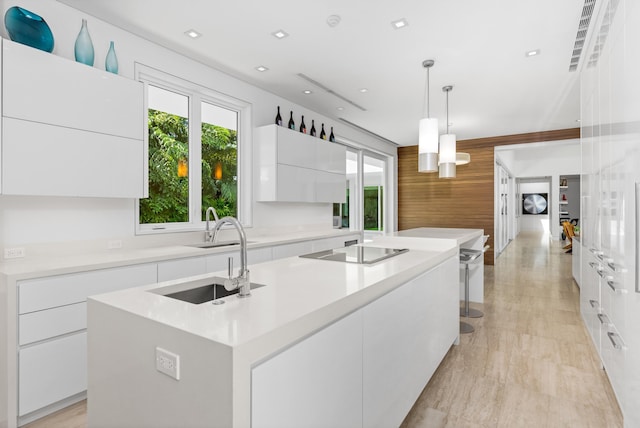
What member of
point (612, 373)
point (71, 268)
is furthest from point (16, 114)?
point (612, 373)

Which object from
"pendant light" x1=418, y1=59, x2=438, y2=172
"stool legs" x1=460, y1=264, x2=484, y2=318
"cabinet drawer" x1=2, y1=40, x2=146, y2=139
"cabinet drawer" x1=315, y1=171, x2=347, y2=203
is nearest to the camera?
"cabinet drawer" x1=2, y1=40, x2=146, y2=139

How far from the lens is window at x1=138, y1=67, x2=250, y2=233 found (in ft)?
10.9

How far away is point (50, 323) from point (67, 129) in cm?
126

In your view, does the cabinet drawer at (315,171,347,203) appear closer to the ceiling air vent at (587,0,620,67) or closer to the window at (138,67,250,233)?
the window at (138,67,250,233)

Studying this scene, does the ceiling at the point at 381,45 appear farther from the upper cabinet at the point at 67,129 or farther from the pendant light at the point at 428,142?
the upper cabinet at the point at 67,129

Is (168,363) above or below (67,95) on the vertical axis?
below

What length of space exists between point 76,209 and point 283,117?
9.18 ft

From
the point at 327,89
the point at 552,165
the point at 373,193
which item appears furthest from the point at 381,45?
the point at 552,165

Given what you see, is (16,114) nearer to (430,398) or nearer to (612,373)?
(430,398)

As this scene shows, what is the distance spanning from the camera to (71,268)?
210cm

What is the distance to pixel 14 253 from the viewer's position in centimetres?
233

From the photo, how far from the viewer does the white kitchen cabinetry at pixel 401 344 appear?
4.93 feet

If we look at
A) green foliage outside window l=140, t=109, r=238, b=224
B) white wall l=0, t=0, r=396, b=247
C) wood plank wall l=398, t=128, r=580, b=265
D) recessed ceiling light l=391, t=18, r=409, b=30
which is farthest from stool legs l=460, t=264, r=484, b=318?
wood plank wall l=398, t=128, r=580, b=265

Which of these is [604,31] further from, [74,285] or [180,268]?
[74,285]
